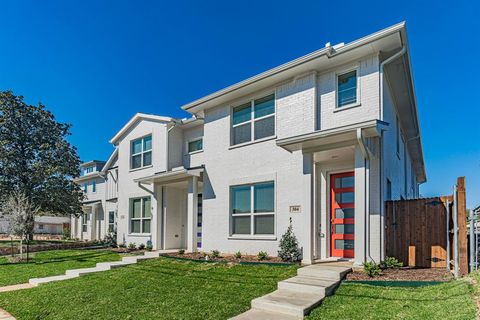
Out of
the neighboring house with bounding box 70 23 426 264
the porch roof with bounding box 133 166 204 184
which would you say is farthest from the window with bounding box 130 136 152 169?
the neighboring house with bounding box 70 23 426 264

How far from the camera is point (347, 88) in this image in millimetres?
9484

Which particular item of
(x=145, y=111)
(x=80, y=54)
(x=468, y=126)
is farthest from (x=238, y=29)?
(x=468, y=126)

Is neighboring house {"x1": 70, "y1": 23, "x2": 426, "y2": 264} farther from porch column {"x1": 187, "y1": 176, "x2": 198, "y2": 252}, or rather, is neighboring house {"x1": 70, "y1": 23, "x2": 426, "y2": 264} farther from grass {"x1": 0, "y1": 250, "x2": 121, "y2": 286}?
grass {"x1": 0, "y1": 250, "x2": 121, "y2": 286}

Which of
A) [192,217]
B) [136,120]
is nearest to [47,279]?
[192,217]

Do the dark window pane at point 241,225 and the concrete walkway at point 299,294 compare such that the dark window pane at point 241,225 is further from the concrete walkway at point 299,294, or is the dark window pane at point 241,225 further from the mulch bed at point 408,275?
the mulch bed at point 408,275

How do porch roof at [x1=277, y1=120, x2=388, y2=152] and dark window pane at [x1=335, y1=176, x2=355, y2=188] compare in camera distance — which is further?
dark window pane at [x1=335, y1=176, x2=355, y2=188]

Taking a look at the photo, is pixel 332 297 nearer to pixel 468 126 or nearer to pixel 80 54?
pixel 80 54

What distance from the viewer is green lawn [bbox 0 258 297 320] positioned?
6359 mm

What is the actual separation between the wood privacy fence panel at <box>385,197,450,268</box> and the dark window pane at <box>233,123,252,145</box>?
16.7 ft

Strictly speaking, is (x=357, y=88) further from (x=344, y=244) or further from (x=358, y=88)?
(x=344, y=244)

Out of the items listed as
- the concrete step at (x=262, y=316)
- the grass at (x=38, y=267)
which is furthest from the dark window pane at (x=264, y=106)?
the grass at (x=38, y=267)

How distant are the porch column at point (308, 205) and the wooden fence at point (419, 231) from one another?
1.88 metres

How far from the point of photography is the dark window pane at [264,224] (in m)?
10.7

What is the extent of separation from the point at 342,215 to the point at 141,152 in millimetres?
11356
